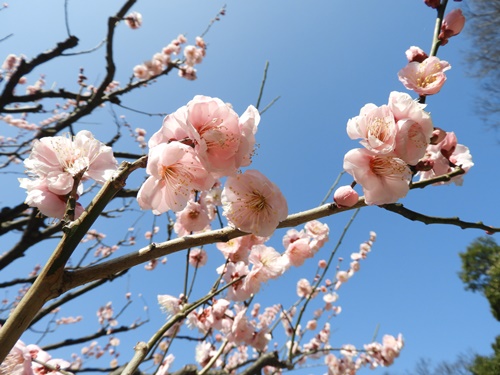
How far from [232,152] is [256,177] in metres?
0.12

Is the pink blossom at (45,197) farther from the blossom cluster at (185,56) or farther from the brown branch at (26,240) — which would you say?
the blossom cluster at (185,56)

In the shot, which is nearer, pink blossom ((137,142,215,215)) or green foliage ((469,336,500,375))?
pink blossom ((137,142,215,215))

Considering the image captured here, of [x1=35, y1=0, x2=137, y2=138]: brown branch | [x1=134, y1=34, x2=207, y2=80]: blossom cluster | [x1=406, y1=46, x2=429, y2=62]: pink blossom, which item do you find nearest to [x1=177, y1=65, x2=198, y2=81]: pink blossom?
[x1=134, y1=34, x2=207, y2=80]: blossom cluster

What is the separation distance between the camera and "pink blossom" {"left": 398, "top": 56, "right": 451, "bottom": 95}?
113 centimetres

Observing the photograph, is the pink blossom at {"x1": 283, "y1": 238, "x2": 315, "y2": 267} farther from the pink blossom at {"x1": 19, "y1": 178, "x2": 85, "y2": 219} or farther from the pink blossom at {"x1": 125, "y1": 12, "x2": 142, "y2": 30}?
the pink blossom at {"x1": 125, "y1": 12, "x2": 142, "y2": 30}

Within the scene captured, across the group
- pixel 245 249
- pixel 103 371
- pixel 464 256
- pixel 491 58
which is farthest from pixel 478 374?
pixel 245 249

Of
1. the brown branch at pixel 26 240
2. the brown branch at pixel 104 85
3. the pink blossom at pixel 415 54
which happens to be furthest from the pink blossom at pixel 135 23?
the pink blossom at pixel 415 54

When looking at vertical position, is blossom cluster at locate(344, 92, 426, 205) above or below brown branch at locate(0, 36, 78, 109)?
below

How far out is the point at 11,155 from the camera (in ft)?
13.0

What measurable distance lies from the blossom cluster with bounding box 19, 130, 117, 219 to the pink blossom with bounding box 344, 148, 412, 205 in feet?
2.14

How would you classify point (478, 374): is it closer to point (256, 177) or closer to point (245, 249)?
point (245, 249)

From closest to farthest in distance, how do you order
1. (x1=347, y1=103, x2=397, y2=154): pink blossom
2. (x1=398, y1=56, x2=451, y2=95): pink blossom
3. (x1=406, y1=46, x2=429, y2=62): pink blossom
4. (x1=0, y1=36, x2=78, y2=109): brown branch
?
(x1=347, y1=103, x2=397, y2=154): pink blossom < (x1=398, y1=56, x2=451, y2=95): pink blossom < (x1=406, y1=46, x2=429, y2=62): pink blossom < (x1=0, y1=36, x2=78, y2=109): brown branch

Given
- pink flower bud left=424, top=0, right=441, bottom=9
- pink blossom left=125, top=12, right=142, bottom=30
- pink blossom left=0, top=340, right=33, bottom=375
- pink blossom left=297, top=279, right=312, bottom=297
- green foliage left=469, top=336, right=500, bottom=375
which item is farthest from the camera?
green foliage left=469, top=336, right=500, bottom=375

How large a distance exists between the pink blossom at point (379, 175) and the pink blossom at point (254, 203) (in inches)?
8.5
